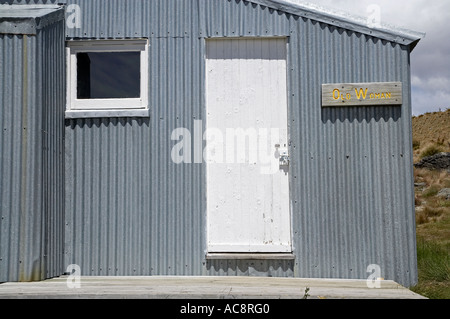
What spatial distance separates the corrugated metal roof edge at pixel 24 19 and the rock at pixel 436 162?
23.8 m

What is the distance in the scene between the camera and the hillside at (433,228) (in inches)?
252

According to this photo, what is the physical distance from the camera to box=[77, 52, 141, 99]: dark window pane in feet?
20.4

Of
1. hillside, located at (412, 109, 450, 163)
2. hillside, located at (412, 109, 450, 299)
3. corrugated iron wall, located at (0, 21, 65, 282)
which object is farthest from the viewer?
hillside, located at (412, 109, 450, 163)

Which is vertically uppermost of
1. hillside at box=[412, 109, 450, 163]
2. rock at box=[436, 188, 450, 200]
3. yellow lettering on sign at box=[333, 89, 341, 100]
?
hillside at box=[412, 109, 450, 163]

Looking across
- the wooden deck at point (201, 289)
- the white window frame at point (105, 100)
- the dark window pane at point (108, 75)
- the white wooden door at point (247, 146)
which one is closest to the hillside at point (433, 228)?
the wooden deck at point (201, 289)

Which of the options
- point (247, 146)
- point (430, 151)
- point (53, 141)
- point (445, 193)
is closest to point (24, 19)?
point (53, 141)

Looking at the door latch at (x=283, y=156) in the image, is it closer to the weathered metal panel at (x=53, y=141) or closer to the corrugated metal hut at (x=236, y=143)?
the corrugated metal hut at (x=236, y=143)

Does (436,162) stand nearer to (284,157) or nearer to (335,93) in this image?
(335,93)

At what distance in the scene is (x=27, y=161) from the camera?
17.9 feet

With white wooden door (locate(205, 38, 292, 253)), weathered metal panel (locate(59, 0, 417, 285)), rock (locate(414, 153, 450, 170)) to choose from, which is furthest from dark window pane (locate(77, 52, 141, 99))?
rock (locate(414, 153, 450, 170))

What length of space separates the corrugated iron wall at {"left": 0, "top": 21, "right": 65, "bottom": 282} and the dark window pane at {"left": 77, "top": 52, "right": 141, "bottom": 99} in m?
0.58

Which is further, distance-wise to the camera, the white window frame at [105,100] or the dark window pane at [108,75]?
the dark window pane at [108,75]

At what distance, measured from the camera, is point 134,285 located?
16.9 ft

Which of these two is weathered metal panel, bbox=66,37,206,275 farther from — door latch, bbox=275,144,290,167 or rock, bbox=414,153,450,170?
rock, bbox=414,153,450,170
